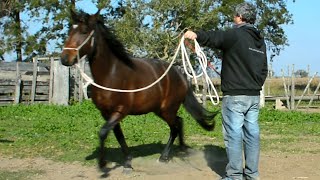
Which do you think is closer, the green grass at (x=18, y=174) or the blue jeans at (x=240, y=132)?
the blue jeans at (x=240, y=132)

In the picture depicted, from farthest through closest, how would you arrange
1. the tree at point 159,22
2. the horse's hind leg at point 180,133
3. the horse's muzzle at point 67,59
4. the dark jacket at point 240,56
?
the tree at point 159,22 → the horse's hind leg at point 180,133 → the horse's muzzle at point 67,59 → the dark jacket at point 240,56

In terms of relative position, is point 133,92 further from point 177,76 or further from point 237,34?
point 237,34

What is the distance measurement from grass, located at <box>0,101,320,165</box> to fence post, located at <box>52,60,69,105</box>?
138 inches

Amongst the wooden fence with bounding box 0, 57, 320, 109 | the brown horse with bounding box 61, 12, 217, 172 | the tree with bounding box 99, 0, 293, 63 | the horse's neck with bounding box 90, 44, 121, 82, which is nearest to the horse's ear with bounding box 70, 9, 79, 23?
the brown horse with bounding box 61, 12, 217, 172

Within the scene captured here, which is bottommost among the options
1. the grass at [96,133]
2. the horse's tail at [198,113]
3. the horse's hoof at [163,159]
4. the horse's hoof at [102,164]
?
the grass at [96,133]

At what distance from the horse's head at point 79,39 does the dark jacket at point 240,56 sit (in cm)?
176

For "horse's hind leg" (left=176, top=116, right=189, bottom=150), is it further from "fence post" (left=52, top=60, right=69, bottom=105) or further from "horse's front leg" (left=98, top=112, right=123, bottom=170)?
"fence post" (left=52, top=60, right=69, bottom=105)

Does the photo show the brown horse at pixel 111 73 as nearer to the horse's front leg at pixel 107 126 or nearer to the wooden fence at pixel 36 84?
the horse's front leg at pixel 107 126

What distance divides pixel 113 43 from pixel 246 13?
7.08ft

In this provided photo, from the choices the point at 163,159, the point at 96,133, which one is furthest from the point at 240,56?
the point at 96,133

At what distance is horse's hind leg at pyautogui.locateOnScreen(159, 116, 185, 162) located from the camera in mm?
8180

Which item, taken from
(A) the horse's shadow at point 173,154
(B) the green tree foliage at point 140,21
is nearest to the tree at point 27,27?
(B) the green tree foliage at point 140,21

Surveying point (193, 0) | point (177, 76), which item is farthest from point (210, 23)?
point (177, 76)

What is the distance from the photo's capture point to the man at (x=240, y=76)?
5871 mm
